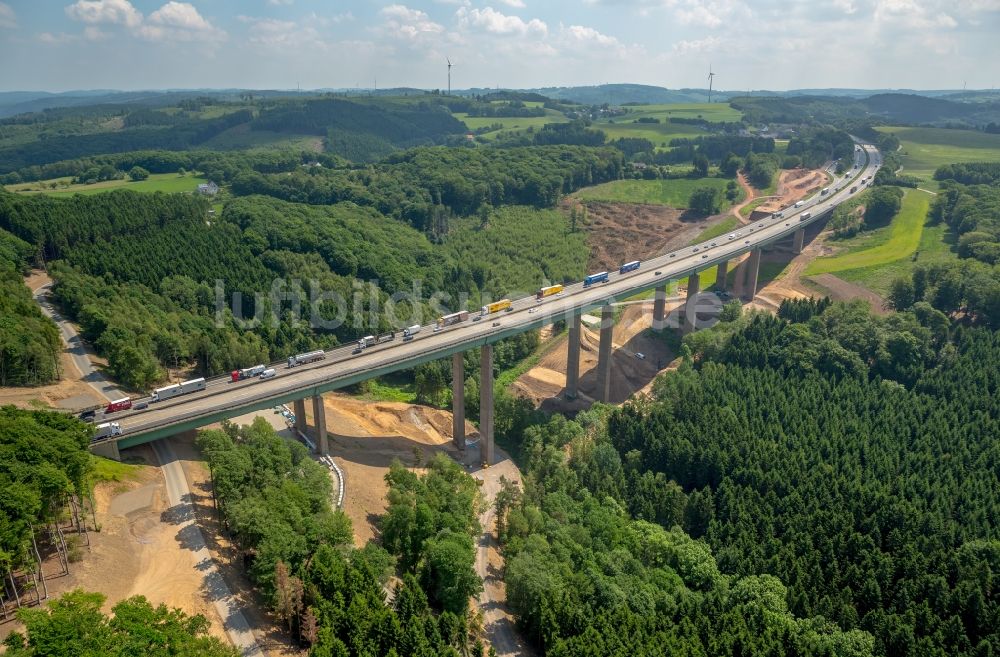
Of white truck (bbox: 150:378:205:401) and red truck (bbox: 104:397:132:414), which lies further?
white truck (bbox: 150:378:205:401)

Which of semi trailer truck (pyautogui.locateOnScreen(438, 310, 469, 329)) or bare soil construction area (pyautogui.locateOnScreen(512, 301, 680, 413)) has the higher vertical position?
semi trailer truck (pyautogui.locateOnScreen(438, 310, 469, 329))

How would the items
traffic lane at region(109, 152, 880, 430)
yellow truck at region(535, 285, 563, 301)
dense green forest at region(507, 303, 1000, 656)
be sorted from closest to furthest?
1. dense green forest at region(507, 303, 1000, 656)
2. traffic lane at region(109, 152, 880, 430)
3. yellow truck at region(535, 285, 563, 301)

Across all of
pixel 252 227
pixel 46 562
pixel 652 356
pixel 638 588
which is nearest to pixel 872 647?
pixel 638 588

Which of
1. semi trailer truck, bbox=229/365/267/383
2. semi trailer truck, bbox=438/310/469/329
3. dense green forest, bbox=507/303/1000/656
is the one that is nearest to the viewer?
dense green forest, bbox=507/303/1000/656

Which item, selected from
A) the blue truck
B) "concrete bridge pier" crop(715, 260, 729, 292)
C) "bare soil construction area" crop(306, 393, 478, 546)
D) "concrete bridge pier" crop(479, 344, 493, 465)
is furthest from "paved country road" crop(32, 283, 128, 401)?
"concrete bridge pier" crop(715, 260, 729, 292)

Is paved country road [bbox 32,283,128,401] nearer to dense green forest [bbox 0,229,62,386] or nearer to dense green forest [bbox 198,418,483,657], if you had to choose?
dense green forest [bbox 0,229,62,386]

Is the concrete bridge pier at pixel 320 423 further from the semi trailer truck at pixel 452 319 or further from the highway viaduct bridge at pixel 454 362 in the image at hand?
the semi trailer truck at pixel 452 319

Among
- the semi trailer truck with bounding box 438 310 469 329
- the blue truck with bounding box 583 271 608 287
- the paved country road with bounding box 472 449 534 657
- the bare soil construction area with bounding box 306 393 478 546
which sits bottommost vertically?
the paved country road with bounding box 472 449 534 657

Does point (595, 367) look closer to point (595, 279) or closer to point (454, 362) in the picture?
point (595, 279)
